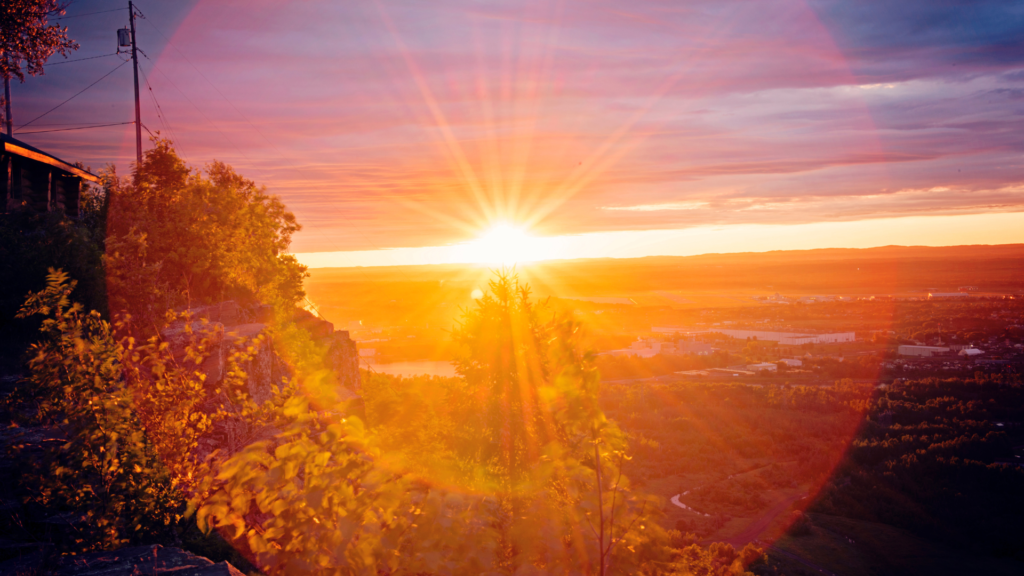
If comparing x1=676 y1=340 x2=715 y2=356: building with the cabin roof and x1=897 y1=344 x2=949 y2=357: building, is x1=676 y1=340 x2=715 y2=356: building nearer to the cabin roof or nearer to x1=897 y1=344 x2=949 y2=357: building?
x1=897 y1=344 x2=949 y2=357: building

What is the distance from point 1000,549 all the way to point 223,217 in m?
40.2

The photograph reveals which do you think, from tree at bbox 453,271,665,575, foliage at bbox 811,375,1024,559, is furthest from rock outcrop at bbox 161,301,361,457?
foliage at bbox 811,375,1024,559

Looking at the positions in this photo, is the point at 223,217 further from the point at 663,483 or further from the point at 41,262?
the point at 663,483

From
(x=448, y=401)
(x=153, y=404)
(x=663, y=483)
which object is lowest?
(x=663, y=483)

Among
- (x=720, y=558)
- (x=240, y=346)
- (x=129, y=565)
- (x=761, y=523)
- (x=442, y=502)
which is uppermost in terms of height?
(x=240, y=346)

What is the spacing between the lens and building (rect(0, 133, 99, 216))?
18.1m

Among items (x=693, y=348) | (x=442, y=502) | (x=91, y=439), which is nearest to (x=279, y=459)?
(x=442, y=502)

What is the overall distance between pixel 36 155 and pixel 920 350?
11535 centimetres

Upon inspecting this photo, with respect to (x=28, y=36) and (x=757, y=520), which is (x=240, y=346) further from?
(x=757, y=520)

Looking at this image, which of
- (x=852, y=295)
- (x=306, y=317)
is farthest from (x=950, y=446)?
(x=852, y=295)

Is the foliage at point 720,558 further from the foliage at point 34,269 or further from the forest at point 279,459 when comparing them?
the foliage at point 34,269

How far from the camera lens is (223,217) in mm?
16141

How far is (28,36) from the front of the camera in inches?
497

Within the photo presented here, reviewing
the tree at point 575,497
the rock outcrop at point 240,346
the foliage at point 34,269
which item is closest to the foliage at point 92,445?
the rock outcrop at point 240,346
